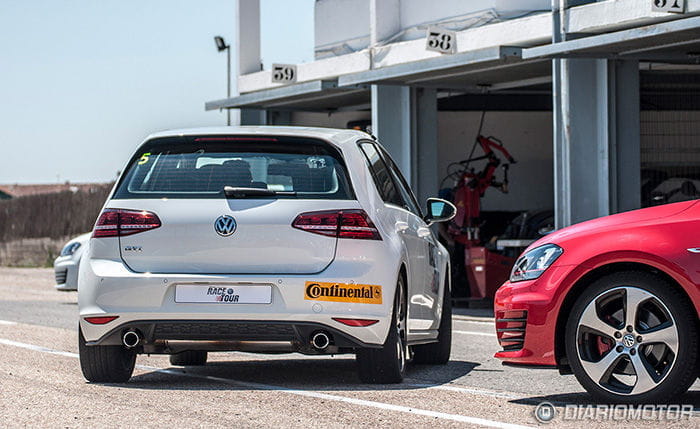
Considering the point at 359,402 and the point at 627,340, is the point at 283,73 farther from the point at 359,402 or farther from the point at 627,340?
the point at 627,340

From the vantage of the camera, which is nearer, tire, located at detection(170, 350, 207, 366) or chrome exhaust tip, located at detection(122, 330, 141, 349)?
chrome exhaust tip, located at detection(122, 330, 141, 349)

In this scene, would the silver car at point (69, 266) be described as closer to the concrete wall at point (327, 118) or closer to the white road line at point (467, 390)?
the concrete wall at point (327, 118)

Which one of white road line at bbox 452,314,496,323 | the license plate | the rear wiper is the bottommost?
white road line at bbox 452,314,496,323

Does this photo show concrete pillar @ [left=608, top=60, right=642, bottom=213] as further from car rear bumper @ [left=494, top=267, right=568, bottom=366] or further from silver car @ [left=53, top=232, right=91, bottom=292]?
car rear bumper @ [left=494, top=267, right=568, bottom=366]

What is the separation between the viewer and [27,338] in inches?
496

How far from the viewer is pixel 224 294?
8.34 m

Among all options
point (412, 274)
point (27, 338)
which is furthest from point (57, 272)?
point (412, 274)

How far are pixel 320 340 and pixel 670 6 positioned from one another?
8979 mm

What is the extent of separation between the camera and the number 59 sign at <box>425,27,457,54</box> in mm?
19969

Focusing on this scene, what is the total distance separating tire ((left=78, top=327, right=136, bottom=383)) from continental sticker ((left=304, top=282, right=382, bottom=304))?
1420 mm

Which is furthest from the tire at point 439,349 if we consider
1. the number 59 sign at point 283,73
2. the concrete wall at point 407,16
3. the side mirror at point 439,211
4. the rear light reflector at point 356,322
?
the number 59 sign at point 283,73

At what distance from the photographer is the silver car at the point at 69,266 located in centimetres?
2005

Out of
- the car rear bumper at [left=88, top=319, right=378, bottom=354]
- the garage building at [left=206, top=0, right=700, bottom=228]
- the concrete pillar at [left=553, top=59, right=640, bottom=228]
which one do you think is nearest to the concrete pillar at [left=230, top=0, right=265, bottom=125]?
the garage building at [left=206, top=0, right=700, bottom=228]

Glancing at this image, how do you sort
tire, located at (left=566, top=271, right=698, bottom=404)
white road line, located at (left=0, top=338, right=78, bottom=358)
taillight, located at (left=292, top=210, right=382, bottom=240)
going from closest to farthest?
1. tire, located at (left=566, top=271, right=698, bottom=404)
2. taillight, located at (left=292, top=210, right=382, bottom=240)
3. white road line, located at (left=0, top=338, right=78, bottom=358)
